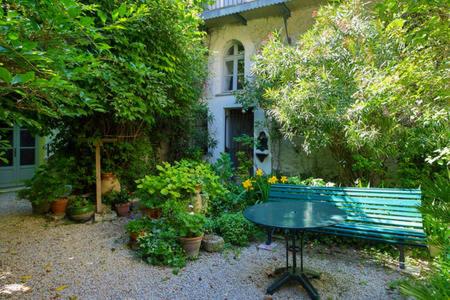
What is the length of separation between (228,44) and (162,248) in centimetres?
637

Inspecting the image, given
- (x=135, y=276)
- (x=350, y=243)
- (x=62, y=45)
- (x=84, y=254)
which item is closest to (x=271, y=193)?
(x=350, y=243)

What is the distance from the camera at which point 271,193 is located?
4117 mm

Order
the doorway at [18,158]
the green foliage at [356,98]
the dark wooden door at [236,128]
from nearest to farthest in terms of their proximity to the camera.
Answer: the green foliage at [356,98] < the doorway at [18,158] < the dark wooden door at [236,128]

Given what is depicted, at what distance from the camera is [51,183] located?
4594 mm

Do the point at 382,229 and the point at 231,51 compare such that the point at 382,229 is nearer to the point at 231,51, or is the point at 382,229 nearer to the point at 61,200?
the point at 61,200

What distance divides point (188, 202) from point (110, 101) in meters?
1.95

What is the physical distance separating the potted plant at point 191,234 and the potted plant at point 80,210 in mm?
2105

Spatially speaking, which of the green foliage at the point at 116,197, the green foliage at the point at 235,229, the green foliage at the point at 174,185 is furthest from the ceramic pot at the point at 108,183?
the green foliage at the point at 235,229

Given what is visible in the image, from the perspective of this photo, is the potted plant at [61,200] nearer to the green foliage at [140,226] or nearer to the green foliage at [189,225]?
the green foliage at [140,226]

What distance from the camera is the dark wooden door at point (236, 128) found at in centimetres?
767

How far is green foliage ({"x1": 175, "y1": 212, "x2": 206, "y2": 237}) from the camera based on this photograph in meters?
3.36

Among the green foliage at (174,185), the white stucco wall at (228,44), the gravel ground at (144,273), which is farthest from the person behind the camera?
the white stucco wall at (228,44)

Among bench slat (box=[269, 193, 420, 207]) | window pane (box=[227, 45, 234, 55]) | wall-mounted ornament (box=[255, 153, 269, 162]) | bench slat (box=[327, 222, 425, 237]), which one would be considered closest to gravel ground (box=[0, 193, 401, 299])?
bench slat (box=[327, 222, 425, 237])

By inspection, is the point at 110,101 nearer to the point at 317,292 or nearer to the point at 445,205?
the point at 317,292
